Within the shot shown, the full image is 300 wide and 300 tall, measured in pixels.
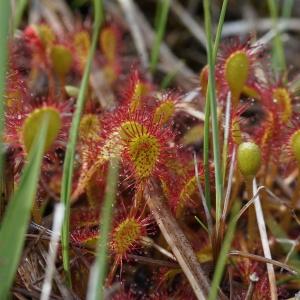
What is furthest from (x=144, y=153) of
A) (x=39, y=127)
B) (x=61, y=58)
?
(x=61, y=58)

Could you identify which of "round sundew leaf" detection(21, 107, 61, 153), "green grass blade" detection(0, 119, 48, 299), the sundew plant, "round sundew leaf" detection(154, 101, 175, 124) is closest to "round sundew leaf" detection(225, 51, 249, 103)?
the sundew plant

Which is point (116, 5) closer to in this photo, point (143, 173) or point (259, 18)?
point (259, 18)

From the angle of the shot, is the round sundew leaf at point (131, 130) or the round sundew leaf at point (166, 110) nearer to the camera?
the round sundew leaf at point (131, 130)

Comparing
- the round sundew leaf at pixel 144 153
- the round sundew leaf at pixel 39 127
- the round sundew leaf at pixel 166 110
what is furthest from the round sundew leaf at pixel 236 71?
the round sundew leaf at pixel 39 127

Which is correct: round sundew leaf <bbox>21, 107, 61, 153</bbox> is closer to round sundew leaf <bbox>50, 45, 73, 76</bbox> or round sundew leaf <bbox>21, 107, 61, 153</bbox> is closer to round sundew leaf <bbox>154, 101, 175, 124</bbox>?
round sundew leaf <bbox>154, 101, 175, 124</bbox>

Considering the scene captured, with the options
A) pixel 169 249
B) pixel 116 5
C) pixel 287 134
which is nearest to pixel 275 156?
pixel 287 134

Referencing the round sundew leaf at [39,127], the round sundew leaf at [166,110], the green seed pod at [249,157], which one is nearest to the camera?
the round sundew leaf at [39,127]

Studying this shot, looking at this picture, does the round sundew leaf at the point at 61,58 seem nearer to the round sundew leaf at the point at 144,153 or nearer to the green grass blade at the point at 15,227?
the round sundew leaf at the point at 144,153
